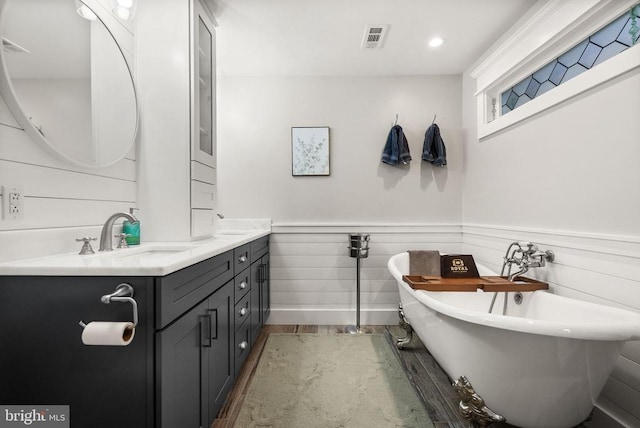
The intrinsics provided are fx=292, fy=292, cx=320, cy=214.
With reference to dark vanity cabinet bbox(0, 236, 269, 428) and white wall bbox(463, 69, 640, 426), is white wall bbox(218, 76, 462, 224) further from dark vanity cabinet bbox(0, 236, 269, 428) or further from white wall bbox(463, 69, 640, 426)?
dark vanity cabinet bbox(0, 236, 269, 428)

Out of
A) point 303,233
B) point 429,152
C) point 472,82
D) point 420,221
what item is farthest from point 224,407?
point 472,82

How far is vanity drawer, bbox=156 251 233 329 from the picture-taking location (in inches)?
38.0

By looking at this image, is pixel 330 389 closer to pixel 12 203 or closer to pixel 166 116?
pixel 12 203

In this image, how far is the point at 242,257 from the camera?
1923 millimetres

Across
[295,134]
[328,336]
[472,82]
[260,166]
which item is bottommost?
[328,336]

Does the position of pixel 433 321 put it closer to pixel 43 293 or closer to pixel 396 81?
pixel 43 293

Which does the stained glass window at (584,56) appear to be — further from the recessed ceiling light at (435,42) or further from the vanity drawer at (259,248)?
the vanity drawer at (259,248)

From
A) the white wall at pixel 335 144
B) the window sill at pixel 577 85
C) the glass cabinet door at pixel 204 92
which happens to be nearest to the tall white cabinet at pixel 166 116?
the glass cabinet door at pixel 204 92

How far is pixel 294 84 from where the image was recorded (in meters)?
3.00

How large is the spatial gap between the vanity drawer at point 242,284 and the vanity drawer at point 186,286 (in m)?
0.24

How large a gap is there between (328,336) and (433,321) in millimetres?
1300

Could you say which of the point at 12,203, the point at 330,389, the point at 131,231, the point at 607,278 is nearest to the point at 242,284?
the point at 131,231

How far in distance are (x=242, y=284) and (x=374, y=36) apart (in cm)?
215

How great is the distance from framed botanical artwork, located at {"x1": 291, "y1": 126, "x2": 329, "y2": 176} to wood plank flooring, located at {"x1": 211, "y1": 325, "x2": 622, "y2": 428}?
1.58 m
